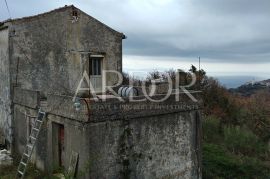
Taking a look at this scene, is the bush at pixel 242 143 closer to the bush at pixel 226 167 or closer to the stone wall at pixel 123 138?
the bush at pixel 226 167

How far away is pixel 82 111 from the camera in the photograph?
34.8 ft

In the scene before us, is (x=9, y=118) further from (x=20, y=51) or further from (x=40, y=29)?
(x=40, y=29)

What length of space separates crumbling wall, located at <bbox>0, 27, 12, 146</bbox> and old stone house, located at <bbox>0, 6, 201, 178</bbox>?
0.04 metres

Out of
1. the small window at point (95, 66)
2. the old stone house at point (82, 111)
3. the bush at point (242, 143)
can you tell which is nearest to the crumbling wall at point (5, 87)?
the old stone house at point (82, 111)

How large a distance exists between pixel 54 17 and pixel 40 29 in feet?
3.14

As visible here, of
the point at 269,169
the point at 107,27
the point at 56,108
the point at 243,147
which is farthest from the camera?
the point at 243,147

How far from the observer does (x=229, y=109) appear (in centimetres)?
3459

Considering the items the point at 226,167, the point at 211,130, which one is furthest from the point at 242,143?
the point at 226,167

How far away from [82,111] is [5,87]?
6.55 m

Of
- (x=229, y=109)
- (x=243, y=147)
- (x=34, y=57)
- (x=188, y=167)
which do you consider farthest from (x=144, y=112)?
(x=229, y=109)

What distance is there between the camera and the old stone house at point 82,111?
11.0m

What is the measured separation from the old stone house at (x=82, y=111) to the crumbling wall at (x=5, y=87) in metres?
0.04

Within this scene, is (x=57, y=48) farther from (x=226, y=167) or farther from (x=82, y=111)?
(x=226, y=167)

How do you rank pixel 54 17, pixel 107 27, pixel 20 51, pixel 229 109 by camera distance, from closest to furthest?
1. pixel 20 51
2. pixel 54 17
3. pixel 107 27
4. pixel 229 109
